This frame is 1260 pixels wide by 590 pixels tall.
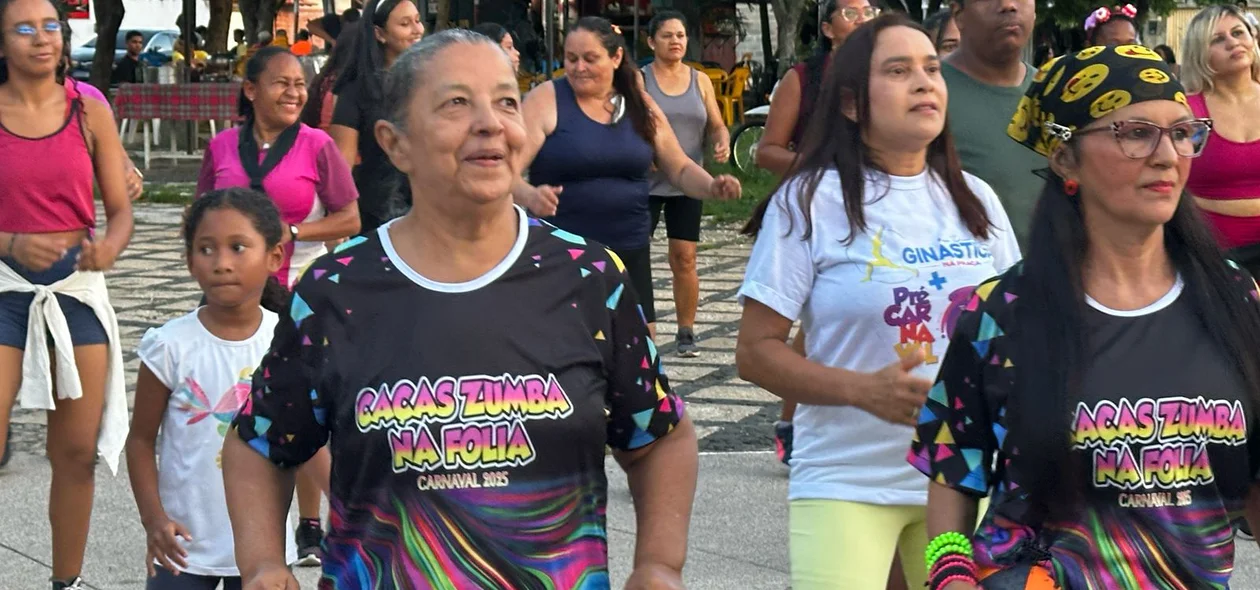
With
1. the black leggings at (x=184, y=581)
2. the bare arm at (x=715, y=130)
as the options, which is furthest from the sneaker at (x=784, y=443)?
the bare arm at (x=715, y=130)

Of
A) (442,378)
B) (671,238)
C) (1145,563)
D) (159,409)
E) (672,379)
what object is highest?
(442,378)

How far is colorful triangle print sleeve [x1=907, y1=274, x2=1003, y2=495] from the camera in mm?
3002

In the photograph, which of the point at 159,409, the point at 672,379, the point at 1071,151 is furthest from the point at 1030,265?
the point at 672,379

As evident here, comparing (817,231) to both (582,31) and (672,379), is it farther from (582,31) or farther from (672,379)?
(672,379)

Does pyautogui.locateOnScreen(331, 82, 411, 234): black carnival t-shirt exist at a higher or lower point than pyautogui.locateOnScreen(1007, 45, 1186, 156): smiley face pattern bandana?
lower

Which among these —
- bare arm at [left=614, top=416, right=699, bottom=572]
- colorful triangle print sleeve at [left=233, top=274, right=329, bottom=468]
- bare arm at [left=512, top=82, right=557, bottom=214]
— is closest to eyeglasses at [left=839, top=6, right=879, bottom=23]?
bare arm at [left=512, top=82, right=557, bottom=214]

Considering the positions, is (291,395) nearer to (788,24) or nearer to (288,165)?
(288,165)

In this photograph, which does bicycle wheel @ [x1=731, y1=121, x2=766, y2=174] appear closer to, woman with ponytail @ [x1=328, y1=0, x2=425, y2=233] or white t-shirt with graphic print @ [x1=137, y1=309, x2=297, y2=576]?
woman with ponytail @ [x1=328, y1=0, x2=425, y2=233]

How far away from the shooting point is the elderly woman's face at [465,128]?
9.47 ft

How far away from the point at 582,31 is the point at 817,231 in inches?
162

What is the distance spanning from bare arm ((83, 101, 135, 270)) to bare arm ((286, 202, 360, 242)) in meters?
0.67

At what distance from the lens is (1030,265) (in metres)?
Answer: 3.03

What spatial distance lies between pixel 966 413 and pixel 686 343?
287 inches

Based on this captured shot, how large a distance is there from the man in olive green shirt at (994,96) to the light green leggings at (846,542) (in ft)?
4.69
